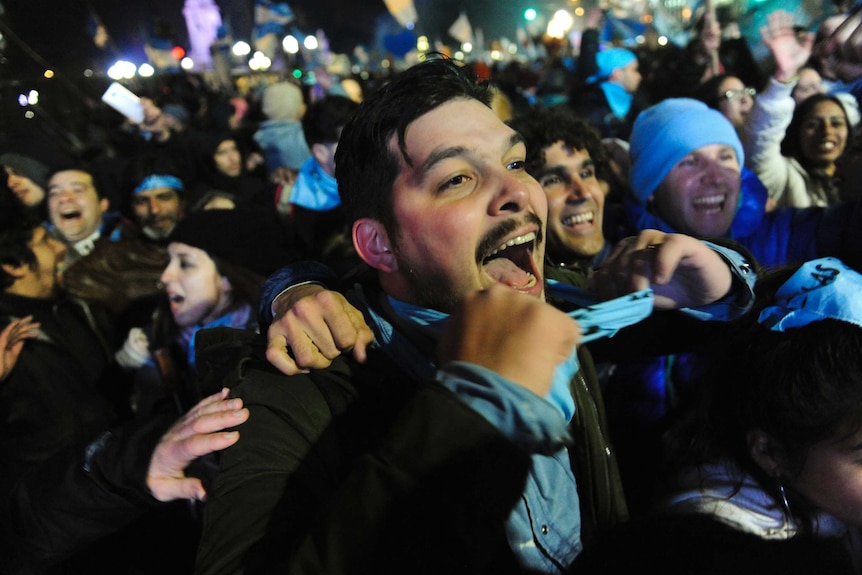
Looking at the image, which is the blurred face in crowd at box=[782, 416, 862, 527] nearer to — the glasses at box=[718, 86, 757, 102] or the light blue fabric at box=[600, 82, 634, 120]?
the glasses at box=[718, 86, 757, 102]

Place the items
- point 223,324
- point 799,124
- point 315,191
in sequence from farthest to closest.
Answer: point 315,191 → point 799,124 → point 223,324

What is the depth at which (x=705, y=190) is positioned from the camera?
284 centimetres

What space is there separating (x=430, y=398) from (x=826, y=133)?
4.48 m

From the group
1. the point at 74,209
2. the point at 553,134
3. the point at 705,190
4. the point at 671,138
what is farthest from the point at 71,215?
the point at 705,190

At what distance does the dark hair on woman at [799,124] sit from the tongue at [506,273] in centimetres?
373

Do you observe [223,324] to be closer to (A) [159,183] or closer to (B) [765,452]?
(A) [159,183]

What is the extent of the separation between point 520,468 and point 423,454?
0.15 metres

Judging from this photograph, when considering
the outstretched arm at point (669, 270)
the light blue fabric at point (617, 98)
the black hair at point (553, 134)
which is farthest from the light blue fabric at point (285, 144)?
the outstretched arm at point (669, 270)

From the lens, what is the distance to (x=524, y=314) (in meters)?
0.88

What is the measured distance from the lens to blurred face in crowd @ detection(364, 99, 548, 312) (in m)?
1.41

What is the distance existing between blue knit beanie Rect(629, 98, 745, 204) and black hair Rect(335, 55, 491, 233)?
1694 mm

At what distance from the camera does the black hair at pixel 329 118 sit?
15.2 ft

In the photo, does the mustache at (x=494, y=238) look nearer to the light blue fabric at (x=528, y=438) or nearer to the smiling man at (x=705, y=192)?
the light blue fabric at (x=528, y=438)

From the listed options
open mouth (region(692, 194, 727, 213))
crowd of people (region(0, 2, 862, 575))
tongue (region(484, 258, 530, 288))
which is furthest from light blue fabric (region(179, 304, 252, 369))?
open mouth (region(692, 194, 727, 213))
